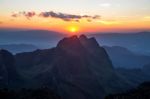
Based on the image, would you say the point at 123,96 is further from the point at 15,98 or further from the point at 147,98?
the point at 15,98

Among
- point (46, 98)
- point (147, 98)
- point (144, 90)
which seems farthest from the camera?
point (46, 98)

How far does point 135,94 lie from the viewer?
162 meters

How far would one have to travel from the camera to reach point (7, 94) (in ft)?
604

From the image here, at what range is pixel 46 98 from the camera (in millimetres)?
180625

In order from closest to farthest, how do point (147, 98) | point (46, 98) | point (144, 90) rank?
point (147, 98) < point (144, 90) < point (46, 98)

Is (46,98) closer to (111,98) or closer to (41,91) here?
(41,91)

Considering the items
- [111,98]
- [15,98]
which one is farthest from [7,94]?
[111,98]

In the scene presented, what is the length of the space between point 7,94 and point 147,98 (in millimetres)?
77060

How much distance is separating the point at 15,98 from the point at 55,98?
72.5ft

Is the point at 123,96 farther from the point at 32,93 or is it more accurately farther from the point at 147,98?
the point at 32,93

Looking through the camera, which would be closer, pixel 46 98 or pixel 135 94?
pixel 135 94

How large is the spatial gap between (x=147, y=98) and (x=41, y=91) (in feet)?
206

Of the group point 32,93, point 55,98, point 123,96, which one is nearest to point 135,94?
point 123,96

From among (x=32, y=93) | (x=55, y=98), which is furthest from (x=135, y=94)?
(x=32, y=93)
